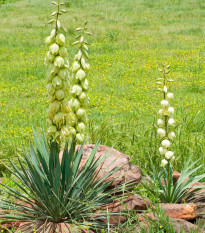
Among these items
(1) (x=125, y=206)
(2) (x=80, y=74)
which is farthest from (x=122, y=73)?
(1) (x=125, y=206)

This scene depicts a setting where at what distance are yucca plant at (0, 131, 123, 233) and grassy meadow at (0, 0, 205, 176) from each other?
3.13ft

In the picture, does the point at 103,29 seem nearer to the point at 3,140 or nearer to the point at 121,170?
the point at 3,140

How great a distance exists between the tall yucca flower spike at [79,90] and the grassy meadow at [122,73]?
3.49 ft

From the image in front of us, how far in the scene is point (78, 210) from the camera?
3367mm

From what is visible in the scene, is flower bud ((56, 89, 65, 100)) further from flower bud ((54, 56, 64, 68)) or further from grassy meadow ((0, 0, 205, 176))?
grassy meadow ((0, 0, 205, 176))

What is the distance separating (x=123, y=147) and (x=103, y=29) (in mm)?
13600

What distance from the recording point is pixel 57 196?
3266 mm

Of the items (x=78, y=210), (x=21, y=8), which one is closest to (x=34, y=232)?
(x=78, y=210)

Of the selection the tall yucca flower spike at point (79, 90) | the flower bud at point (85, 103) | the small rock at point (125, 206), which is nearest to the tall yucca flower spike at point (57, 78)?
the tall yucca flower spike at point (79, 90)

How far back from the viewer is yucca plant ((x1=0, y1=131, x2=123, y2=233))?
10.7 feet

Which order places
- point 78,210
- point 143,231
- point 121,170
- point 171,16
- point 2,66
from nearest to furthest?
point 143,231 < point 78,210 < point 121,170 < point 2,66 < point 171,16

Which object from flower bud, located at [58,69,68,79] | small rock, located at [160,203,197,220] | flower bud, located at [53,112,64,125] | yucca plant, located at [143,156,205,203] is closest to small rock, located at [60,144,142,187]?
yucca plant, located at [143,156,205,203]

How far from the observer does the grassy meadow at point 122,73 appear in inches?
213

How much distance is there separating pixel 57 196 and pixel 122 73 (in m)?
8.46
